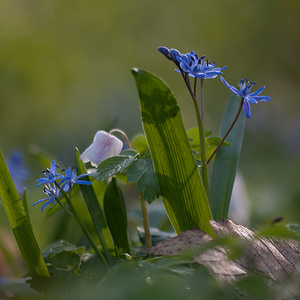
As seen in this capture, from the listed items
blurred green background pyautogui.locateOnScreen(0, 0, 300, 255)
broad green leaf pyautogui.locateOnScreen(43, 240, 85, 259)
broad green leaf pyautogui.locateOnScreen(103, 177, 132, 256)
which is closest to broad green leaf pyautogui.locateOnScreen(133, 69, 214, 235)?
broad green leaf pyautogui.locateOnScreen(103, 177, 132, 256)

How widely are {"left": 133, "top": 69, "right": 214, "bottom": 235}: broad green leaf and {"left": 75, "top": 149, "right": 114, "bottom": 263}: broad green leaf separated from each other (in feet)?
0.74

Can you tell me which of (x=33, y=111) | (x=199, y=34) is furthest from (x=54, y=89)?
(x=199, y=34)

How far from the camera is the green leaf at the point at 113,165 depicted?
0.86m

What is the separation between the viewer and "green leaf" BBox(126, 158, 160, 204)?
87 cm

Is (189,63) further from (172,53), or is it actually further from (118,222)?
(118,222)

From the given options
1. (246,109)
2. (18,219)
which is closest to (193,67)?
(246,109)

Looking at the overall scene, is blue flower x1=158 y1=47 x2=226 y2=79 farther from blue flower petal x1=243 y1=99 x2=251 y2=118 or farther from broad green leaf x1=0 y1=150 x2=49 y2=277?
broad green leaf x1=0 y1=150 x2=49 y2=277

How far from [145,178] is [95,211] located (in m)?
0.21

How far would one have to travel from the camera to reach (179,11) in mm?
8789

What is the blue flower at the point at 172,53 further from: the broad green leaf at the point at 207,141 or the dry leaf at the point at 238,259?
the dry leaf at the point at 238,259

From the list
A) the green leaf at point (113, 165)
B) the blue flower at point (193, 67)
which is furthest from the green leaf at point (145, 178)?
the blue flower at point (193, 67)

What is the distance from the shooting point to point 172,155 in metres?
0.85

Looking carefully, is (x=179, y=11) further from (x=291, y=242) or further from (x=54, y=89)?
(x=291, y=242)

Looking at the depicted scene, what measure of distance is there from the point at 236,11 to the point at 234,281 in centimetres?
800
